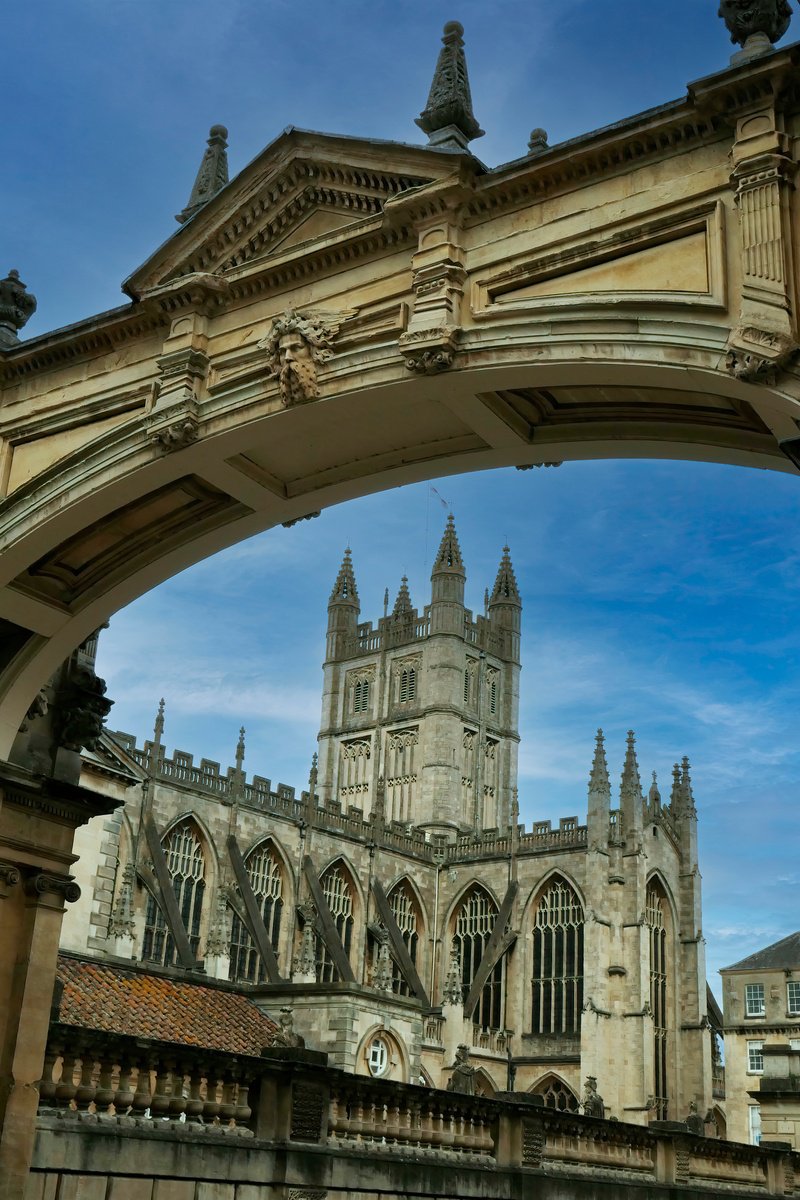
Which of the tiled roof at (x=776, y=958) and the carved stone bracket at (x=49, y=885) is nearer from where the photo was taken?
the carved stone bracket at (x=49, y=885)

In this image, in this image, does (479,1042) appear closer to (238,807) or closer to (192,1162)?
(238,807)

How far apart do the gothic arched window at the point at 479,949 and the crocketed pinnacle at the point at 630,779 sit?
21.4 ft

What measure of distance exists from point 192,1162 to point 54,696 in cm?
363

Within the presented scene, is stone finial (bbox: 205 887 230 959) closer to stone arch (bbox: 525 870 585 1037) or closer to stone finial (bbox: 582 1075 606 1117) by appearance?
stone finial (bbox: 582 1075 606 1117)

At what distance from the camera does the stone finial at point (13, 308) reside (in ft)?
32.3

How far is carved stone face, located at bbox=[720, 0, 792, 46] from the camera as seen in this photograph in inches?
257

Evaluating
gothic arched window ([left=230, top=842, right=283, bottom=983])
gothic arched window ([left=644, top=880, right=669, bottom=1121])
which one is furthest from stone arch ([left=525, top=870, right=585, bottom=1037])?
gothic arched window ([left=230, top=842, right=283, bottom=983])

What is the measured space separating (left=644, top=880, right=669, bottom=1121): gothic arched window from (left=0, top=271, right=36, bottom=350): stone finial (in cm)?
3864

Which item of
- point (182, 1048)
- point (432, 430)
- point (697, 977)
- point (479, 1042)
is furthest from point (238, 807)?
point (432, 430)

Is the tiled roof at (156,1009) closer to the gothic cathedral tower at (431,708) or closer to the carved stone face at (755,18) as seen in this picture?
the carved stone face at (755,18)

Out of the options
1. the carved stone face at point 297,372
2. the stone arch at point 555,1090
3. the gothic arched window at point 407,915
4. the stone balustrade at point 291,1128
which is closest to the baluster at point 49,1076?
the stone balustrade at point 291,1128

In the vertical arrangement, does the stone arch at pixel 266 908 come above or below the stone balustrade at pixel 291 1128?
above

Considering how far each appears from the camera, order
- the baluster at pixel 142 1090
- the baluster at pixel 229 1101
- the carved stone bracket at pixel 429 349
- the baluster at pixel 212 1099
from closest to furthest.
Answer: the carved stone bracket at pixel 429 349 → the baluster at pixel 142 1090 → the baluster at pixel 212 1099 → the baluster at pixel 229 1101

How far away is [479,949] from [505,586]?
22168mm
